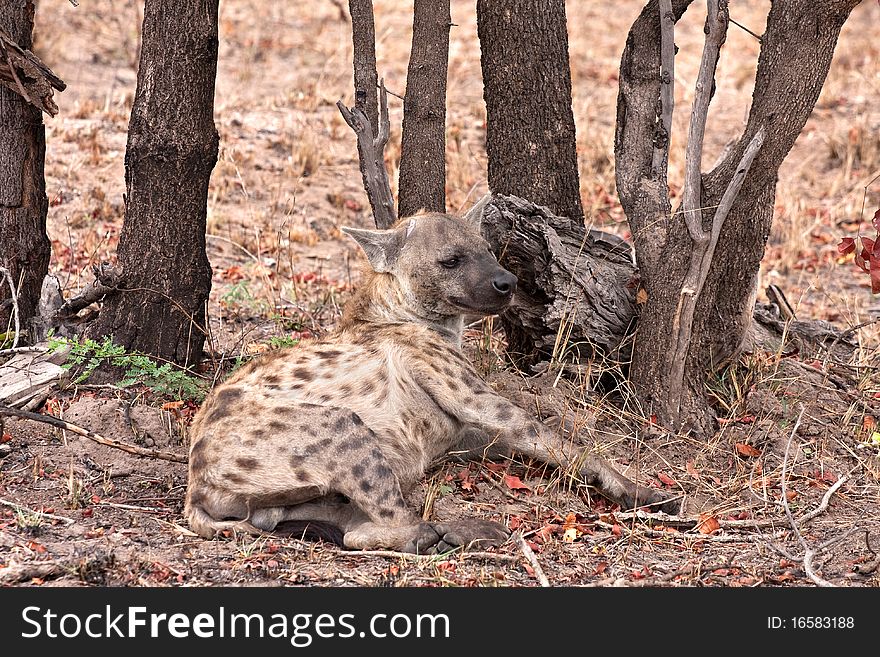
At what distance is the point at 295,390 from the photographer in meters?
4.25

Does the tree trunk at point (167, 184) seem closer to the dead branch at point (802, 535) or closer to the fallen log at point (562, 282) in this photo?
the fallen log at point (562, 282)

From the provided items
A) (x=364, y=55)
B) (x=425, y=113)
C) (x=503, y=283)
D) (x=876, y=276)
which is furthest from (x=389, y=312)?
(x=876, y=276)

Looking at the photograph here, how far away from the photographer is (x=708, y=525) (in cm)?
423

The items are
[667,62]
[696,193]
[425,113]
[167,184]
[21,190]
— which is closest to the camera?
[696,193]

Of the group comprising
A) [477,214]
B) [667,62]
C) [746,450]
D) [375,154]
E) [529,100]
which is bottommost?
[746,450]

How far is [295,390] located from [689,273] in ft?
5.85

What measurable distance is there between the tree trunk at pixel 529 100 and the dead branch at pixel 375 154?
Result: 535mm

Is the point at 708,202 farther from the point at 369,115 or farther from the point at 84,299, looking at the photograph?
the point at 84,299

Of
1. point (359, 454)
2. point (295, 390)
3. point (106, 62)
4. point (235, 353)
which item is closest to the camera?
point (359, 454)

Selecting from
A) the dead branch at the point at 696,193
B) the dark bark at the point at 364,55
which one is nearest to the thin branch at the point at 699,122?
the dead branch at the point at 696,193

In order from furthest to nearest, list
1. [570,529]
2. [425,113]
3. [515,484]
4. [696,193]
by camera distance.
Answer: [425,113], [696,193], [515,484], [570,529]

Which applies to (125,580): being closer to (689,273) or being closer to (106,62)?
(689,273)

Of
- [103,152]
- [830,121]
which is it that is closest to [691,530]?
[103,152]

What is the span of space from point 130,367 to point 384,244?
1.35 metres
